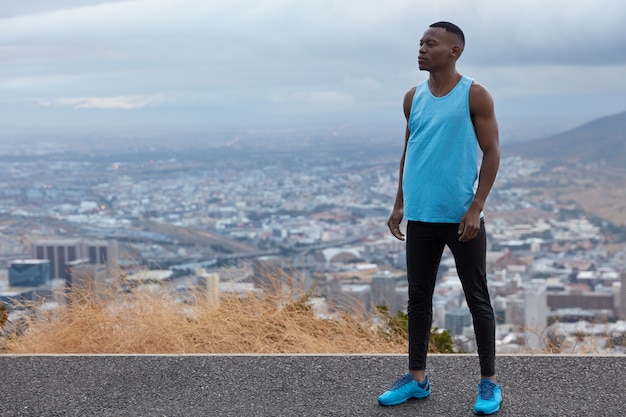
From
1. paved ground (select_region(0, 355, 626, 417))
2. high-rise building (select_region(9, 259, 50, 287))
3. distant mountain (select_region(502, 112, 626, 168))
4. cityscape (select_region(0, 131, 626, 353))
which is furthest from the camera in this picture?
distant mountain (select_region(502, 112, 626, 168))

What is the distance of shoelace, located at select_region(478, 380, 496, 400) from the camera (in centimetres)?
370

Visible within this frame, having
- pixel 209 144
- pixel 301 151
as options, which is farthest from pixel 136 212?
pixel 209 144

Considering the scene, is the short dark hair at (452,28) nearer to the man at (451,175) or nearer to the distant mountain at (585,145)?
the man at (451,175)

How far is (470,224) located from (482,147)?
1.09 ft

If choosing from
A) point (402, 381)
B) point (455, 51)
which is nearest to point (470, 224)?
point (455, 51)

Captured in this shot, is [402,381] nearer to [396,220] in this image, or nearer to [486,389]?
[486,389]

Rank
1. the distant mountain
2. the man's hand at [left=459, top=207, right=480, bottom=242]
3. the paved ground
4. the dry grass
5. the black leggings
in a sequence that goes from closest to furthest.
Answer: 1. the man's hand at [left=459, top=207, right=480, bottom=242]
2. the black leggings
3. the paved ground
4. the dry grass
5. the distant mountain

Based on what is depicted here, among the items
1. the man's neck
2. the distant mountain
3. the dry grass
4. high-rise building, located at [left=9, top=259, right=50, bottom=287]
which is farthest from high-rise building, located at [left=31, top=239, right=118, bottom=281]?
the distant mountain

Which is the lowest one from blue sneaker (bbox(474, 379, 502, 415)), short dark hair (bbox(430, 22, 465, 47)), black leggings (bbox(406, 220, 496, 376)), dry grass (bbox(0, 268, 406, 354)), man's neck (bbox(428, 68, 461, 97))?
dry grass (bbox(0, 268, 406, 354))

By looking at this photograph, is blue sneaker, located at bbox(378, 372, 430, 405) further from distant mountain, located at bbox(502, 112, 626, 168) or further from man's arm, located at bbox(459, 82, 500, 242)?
distant mountain, located at bbox(502, 112, 626, 168)

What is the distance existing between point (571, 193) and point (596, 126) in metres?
3.24

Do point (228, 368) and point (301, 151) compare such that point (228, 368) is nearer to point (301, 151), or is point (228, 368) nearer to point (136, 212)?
point (136, 212)

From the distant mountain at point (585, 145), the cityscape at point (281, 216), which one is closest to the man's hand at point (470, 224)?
the cityscape at point (281, 216)

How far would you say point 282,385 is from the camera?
4.14 m
